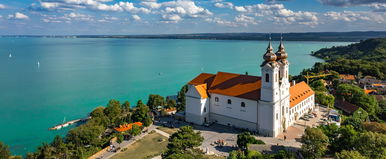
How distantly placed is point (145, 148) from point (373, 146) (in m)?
18.4

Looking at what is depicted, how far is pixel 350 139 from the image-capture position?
71.8 feet

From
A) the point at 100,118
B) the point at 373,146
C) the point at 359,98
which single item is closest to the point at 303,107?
the point at 359,98

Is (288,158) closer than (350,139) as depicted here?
Yes

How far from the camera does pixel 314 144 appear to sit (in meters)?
21.6

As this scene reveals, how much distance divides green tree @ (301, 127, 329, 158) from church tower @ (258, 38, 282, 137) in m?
5.67

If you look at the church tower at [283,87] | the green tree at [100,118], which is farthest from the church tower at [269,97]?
the green tree at [100,118]

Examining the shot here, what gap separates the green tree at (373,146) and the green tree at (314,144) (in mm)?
2377

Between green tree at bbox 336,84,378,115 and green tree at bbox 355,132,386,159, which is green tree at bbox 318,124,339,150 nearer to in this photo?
green tree at bbox 355,132,386,159

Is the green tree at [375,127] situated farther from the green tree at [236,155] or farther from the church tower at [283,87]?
the green tree at [236,155]

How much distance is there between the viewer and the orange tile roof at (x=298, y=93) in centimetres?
3234

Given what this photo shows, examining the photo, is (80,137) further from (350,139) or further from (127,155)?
(350,139)

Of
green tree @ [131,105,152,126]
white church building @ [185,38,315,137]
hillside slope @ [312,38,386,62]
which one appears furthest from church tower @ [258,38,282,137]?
hillside slope @ [312,38,386,62]

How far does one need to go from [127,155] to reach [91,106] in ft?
80.3

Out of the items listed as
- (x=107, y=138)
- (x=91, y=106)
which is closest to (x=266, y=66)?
(x=107, y=138)
